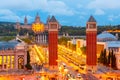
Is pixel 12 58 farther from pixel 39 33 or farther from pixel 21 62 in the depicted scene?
pixel 39 33

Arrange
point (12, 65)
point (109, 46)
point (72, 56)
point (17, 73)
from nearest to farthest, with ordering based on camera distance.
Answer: point (17, 73)
point (12, 65)
point (109, 46)
point (72, 56)

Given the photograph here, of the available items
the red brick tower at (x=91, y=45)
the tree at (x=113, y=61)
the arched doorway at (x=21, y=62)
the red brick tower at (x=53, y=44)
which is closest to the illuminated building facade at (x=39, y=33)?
the arched doorway at (x=21, y=62)

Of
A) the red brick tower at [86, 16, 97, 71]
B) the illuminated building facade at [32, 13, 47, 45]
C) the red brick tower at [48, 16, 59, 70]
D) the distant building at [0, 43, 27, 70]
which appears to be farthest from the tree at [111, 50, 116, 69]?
the illuminated building facade at [32, 13, 47, 45]

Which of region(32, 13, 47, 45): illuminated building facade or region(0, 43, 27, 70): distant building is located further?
region(32, 13, 47, 45): illuminated building facade

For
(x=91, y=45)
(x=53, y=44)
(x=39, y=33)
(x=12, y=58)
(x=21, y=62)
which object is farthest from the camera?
(x=39, y=33)

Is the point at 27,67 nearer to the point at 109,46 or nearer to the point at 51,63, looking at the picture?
the point at 51,63

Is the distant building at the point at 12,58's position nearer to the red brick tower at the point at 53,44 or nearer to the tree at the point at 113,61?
the red brick tower at the point at 53,44

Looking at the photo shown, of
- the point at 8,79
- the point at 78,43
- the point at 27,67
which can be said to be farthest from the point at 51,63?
the point at 78,43

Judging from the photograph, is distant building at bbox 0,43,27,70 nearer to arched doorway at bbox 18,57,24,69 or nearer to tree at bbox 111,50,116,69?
arched doorway at bbox 18,57,24,69

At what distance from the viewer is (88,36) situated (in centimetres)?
4312

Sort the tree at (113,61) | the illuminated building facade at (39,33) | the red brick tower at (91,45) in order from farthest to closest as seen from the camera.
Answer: the illuminated building facade at (39,33) < the red brick tower at (91,45) < the tree at (113,61)

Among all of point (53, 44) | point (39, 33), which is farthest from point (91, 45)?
point (39, 33)

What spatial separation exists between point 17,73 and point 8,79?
4.54 metres

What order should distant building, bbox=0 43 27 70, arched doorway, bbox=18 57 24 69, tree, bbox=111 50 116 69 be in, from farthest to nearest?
arched doorway, bbox=18 57 24 69, distant building, bbox=0 43 27 70, tree, bbox=111 50 116 69
